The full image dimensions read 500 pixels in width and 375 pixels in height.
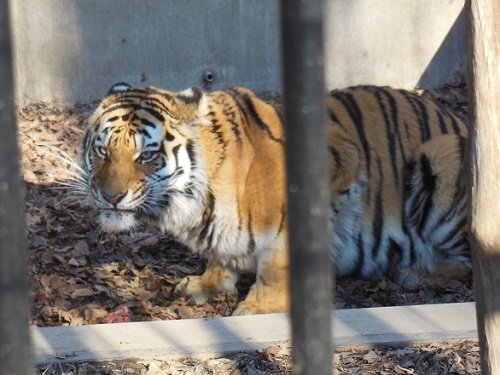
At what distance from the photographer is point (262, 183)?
487 centimetres

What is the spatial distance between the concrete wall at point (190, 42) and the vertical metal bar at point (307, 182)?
6959 mm

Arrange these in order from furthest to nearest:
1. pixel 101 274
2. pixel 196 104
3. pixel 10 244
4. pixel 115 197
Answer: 1. pixel 101 274
2. pixel 196 104
3. pixel 115 197
4. pixel 10 244

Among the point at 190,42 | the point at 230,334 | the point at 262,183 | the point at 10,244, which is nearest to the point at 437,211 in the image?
the point at 262,183

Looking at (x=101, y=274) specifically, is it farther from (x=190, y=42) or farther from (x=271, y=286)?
(x=190, y=42)

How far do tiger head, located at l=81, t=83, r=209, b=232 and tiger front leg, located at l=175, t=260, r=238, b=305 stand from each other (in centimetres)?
47

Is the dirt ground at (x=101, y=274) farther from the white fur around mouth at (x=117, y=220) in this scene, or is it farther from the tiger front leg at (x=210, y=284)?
the white fur around mouth at (x=117, y=220)

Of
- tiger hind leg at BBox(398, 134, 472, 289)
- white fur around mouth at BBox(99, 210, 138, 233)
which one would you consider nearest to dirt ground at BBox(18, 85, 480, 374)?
tiger hind leg at BBox(398, 134, 472, 289)

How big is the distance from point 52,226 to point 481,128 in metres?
3.98

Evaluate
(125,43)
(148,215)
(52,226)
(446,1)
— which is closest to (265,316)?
(148,215)

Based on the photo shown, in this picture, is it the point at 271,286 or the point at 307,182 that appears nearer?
→ the point at 307,182

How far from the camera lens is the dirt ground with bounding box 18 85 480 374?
16.5 ft

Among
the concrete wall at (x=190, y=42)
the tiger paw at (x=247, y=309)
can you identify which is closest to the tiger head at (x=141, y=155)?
the tiger paw at (x=247, y=309)

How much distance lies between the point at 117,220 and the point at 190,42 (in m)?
3.74

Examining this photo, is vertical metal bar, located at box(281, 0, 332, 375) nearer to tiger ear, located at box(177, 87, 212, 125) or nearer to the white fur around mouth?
the white fur around mouth
